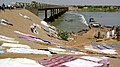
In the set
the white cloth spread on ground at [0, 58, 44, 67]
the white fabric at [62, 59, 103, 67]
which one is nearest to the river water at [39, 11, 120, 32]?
the white fabric at [62, 59, 103, 67]

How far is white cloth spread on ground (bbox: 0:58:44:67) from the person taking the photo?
10.4 m

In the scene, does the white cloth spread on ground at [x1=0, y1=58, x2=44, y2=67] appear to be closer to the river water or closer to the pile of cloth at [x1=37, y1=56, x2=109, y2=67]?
the pile of cloth at [x1=37, y1=56, x2=109, y2=67]

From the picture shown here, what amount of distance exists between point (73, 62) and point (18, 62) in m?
2.15

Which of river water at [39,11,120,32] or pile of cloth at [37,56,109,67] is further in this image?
river water at [39,11,120,32]

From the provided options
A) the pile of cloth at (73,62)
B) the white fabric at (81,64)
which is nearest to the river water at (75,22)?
the pile of cloth at (73,62)

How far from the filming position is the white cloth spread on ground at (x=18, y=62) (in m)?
10.4

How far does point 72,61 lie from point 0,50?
3448 millimetres

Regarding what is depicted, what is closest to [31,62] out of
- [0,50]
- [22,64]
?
[22,64]

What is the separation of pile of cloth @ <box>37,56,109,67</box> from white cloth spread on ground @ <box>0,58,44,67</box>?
362 mm

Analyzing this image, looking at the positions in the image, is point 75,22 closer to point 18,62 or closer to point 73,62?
point 73,62

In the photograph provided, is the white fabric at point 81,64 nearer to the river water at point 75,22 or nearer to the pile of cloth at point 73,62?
the pile of cloth at point 73,62

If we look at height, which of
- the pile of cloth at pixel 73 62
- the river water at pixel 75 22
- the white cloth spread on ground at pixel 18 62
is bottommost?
the river water at pixel 75 22

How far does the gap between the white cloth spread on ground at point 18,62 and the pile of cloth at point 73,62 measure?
362 millimetres

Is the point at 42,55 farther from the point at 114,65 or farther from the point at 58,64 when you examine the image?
the point at 114,65
